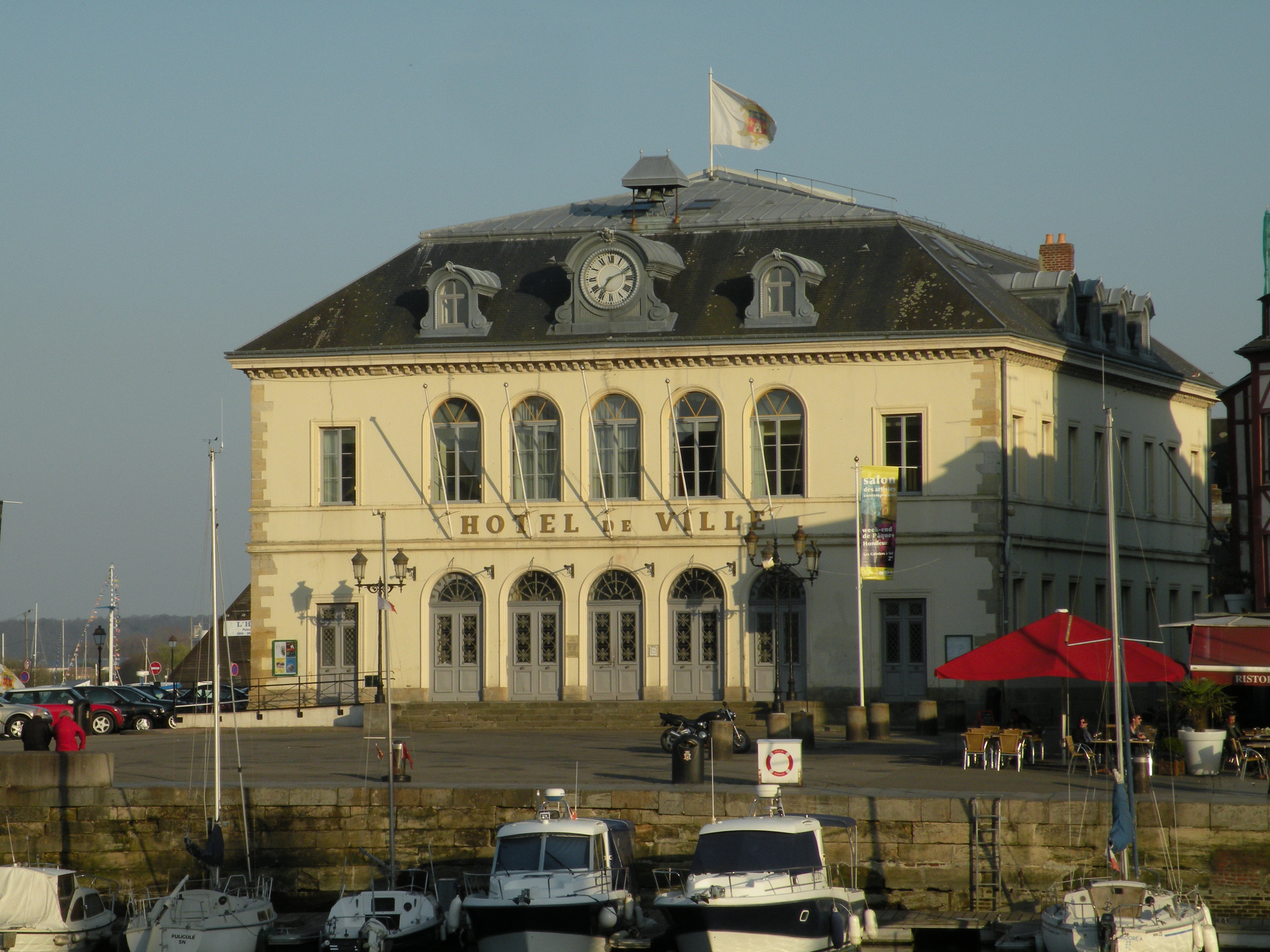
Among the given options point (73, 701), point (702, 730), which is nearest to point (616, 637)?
point (702, 730)

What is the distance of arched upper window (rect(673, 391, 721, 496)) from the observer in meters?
41.6

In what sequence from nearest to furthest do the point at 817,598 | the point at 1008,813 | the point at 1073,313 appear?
the point at 1008,813, the point at 817,598, the point at 1073,313

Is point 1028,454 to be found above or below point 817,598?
above

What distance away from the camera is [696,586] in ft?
136

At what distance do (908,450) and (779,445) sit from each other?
2745 mm

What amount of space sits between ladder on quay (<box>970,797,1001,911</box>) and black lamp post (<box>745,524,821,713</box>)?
12095mm

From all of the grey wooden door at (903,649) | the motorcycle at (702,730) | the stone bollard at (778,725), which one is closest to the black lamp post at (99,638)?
the grey wooden door at (903,649)

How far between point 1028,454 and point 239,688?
22.7 meters

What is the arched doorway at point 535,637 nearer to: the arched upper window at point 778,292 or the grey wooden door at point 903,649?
the grey wooden door at point 903,649

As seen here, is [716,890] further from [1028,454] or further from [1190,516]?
[1190,516]

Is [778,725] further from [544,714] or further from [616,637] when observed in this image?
[616,637]

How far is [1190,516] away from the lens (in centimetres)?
4928

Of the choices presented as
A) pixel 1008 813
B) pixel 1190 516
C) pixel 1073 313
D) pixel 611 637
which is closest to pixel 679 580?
pixel 611 637

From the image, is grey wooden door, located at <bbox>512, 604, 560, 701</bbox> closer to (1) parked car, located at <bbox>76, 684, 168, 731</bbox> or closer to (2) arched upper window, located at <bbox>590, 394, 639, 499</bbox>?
(2) arched upper window, located at <bbox>590, 394, 639, 499</bbox>
